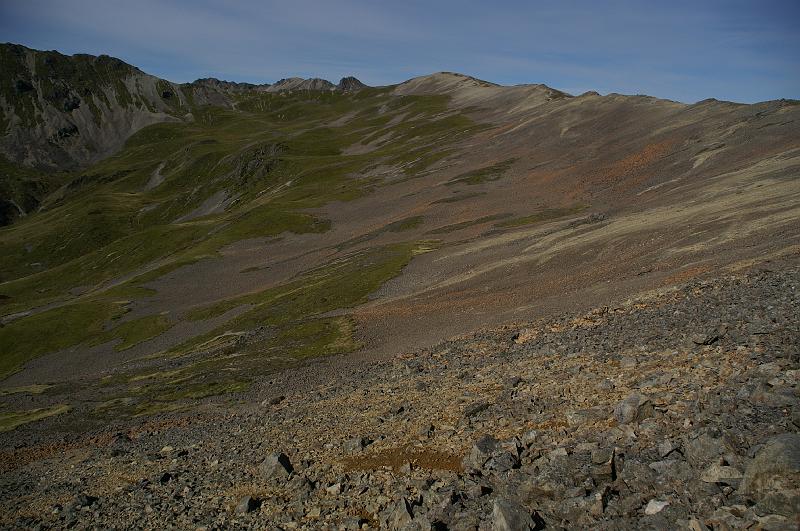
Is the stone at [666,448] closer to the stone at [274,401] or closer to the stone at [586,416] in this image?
the stone at [586,416]

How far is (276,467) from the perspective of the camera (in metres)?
22.2

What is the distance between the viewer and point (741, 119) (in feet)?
340

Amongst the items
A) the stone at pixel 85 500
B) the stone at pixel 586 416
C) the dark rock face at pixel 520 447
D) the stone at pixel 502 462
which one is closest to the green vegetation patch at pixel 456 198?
the dark rock face at pixel 520 447

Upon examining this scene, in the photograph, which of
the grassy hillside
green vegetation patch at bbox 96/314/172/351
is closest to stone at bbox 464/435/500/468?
the grassy hillside

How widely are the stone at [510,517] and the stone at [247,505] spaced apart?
976cm

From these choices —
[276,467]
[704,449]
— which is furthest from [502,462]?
[276,467]

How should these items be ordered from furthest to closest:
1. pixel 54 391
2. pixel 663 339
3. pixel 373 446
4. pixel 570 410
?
pixel 54 391
pixel 663 339
pixel 373 446
pixel 570 410

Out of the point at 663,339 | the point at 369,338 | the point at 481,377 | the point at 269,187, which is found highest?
the point at 269,187

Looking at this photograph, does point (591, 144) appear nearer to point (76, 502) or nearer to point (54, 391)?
point (54, 391)

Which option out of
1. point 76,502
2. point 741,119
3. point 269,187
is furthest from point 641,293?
point 269,187

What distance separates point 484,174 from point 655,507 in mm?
126747

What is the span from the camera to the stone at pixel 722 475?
13.3 metres

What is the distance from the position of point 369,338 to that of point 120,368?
37479mm

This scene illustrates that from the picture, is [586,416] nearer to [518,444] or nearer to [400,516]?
[518,444]
